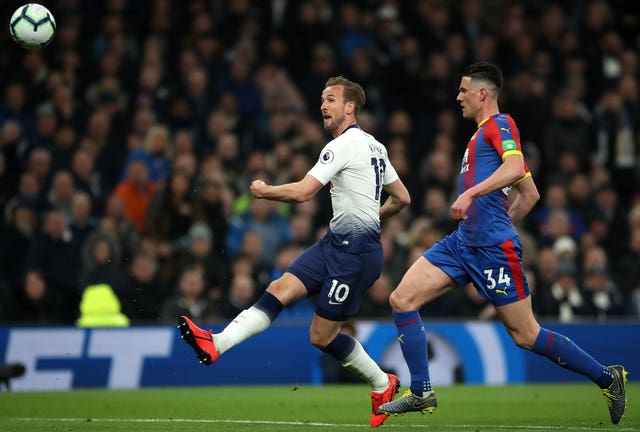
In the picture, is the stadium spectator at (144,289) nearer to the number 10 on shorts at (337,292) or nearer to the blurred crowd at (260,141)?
the blurred crowd at (260,141)

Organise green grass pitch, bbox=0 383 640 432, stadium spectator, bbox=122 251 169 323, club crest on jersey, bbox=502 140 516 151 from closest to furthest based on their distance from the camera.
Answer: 1. club crest on jersey, bbox=502 140 516 151
2. green grass pitch, bbox=0 383 640 432
3. stadium spectator, bbox=122 251 169 323

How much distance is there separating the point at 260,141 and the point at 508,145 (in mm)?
8838

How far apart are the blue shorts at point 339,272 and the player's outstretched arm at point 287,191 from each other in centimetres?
62

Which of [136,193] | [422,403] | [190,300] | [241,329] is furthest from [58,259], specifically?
[422,403]

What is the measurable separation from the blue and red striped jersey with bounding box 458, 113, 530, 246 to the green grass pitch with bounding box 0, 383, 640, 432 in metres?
1.41

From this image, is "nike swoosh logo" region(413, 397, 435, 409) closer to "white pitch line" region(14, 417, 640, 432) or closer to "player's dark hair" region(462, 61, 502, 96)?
"white pitch line" region(14, 417, 640, 432)

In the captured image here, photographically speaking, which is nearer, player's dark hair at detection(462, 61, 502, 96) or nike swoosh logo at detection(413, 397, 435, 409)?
nike swoosh logo at detection(413, 397, 435, 409)

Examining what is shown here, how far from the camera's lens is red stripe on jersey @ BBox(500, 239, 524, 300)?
354 inches

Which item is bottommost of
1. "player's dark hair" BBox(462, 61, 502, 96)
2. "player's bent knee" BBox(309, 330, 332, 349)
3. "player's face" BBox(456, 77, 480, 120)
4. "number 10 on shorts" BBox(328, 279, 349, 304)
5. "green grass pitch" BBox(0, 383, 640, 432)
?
"green grass pitch" BBox(0, 383, 640, 432)

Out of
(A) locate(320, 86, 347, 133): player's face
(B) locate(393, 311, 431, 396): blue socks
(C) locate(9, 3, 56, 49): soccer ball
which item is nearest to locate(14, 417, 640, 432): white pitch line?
(B) locate(393, 311, 431, 396): blue socks

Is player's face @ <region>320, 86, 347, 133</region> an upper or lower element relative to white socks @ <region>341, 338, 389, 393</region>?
upper

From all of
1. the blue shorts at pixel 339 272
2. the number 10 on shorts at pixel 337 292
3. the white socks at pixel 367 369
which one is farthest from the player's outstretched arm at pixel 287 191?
the white socks at pixel 367 369

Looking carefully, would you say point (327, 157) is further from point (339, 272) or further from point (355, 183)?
point (339, 272)

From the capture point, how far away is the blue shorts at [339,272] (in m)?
9.12
